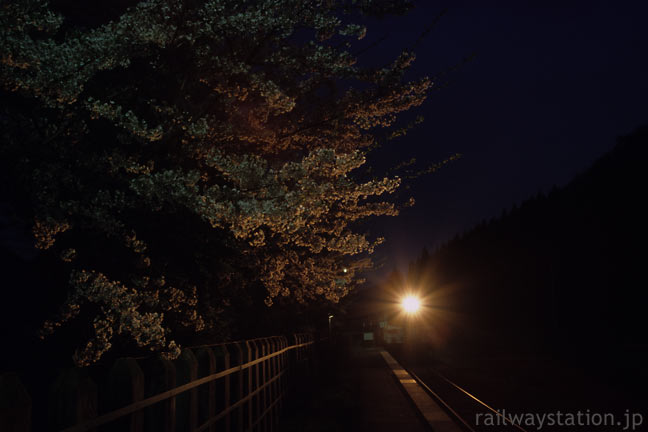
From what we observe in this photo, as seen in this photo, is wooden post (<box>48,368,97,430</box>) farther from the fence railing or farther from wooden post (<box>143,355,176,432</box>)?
wooden post (<box>143,355,176,432</box>)

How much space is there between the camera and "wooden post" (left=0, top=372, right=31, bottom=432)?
2268mm

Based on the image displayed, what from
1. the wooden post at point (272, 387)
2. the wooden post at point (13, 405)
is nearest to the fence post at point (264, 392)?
the wooden post at point (272, 387)

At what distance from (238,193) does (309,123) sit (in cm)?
293

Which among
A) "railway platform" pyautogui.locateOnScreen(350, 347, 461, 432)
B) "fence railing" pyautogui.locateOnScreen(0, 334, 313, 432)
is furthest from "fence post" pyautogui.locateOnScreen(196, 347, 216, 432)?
"railway platform" pyautogui.locateOnScreen(350, 347, 461, 432)

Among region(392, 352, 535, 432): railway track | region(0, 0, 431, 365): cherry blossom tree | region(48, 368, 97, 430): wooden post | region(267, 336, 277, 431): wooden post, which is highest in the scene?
region(0, 0, 431, 365): cherry blossom tree

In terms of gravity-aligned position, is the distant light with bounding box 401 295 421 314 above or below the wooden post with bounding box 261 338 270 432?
above

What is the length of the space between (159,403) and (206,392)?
1.48 meters

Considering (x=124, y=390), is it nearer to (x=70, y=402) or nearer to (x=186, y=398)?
(x=70, y=402)

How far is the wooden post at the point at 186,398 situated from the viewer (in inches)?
189

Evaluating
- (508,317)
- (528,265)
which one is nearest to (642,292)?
(528,265)

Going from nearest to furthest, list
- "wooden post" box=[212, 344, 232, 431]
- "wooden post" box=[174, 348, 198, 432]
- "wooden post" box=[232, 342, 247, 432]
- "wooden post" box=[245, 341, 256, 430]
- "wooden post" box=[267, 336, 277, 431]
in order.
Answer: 1. "wooden post" box=[174, 348, 198, 432]
2. "wooden post" box=[212, 344, 232, 431]
3. "wooden post" box=[232, 342, 247, 432]
4. "wooden post" box=[245, 341, 256, 430]
5. "wooden post" box=[267, 336, 277, 431]

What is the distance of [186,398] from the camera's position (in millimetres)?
4832

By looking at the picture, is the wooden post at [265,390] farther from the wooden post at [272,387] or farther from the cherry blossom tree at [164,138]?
the cherry blossom tree at [164,138]

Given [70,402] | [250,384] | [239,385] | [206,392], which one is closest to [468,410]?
[250,384]
